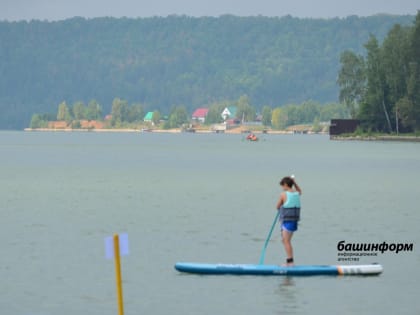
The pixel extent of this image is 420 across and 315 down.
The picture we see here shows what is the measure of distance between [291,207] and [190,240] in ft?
41.2

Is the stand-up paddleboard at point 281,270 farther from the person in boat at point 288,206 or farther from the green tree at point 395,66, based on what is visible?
the green tree at point 395,66

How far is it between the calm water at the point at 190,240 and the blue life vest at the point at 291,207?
5.97 feet

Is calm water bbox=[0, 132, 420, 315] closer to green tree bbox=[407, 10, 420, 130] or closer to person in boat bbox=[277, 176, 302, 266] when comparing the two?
person in boat bbox=[277, 176, 302, 266]

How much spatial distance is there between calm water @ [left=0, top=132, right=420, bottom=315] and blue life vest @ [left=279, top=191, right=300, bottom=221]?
1.82 meters

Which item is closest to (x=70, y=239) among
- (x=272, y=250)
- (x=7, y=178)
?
(x=272, y=250)

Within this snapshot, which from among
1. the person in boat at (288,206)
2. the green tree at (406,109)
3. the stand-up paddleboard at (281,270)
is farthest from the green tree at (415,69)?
the person in boat at (288,206)

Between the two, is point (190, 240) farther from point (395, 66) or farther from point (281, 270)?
point (395, 66)

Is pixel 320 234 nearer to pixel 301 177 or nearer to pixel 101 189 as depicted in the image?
pixel 101 189

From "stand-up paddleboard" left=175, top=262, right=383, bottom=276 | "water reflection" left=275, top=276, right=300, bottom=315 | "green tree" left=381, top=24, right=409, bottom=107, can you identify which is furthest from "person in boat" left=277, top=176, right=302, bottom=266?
"green tree" left=381, top=24, right=409, bottom=107

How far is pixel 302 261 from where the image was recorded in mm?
40312

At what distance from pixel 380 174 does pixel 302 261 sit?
2593 inches

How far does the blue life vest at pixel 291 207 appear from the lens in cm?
3447

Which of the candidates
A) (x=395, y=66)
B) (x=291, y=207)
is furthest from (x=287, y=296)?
(x=395, y=66)

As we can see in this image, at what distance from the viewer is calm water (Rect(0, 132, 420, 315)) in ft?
107
